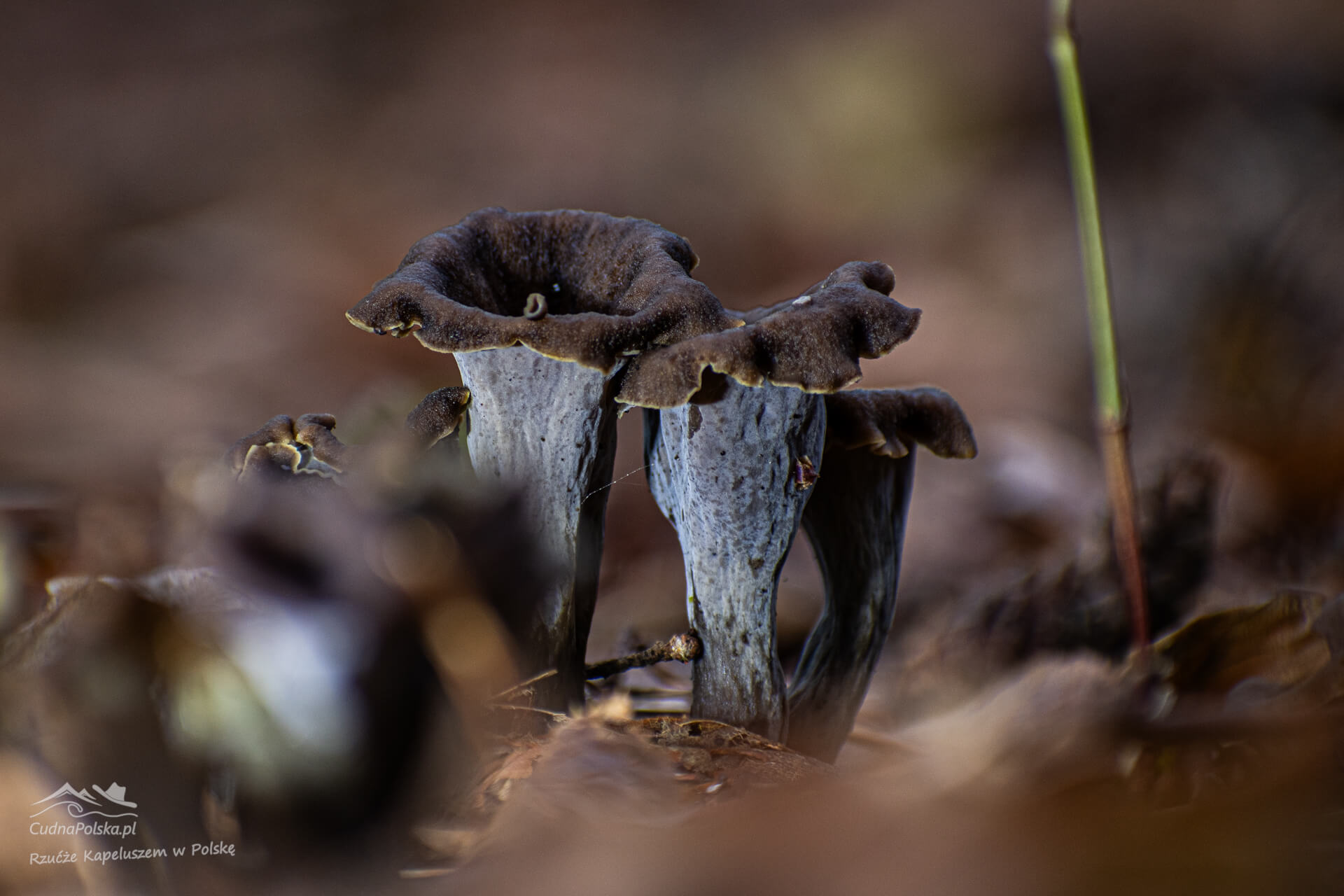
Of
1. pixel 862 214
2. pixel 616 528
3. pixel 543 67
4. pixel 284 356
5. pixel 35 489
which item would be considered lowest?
pixel 616 528

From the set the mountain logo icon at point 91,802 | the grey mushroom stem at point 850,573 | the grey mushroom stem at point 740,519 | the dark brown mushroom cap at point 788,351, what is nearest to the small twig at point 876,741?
the grey mushroom stem at point 850,573

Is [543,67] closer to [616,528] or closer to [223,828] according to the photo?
[616,528]

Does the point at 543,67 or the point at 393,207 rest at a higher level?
the point at 543,67

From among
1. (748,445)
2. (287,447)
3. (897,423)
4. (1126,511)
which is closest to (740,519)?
(748,445)

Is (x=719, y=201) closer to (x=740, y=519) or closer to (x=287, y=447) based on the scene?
(x=740, y=519)

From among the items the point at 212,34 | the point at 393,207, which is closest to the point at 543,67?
the point at 393,207

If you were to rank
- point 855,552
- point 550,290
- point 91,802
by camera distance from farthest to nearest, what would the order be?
point 855,552
point 550,290
point 91,802
